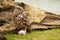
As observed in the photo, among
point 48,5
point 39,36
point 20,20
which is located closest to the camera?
point 39,36

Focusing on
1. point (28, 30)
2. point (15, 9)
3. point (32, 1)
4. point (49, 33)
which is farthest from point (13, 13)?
point (32, 1)

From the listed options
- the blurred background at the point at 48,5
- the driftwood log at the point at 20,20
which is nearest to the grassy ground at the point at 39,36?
the driftwood log at the point at 20,20

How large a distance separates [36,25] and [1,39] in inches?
55.2

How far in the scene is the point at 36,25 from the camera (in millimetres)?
5137

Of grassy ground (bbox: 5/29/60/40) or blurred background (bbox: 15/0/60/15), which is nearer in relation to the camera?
grassy ground (bbox: 5/29/60/40)

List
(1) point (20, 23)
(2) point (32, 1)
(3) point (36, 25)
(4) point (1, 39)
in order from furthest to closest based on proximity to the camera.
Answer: (2) point (32, 1)
(3) point (36, 25)
(1) point (20, 23)
(4) point (1, 39)

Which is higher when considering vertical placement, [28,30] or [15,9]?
[15,9]

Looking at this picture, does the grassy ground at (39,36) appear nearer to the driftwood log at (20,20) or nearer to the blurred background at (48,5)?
the driftwood log at (20,20)

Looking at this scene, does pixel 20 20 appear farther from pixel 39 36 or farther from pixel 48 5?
pixel 48 5

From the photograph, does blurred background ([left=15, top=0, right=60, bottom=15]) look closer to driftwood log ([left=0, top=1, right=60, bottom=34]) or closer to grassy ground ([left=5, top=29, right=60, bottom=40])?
driftwood log ([left=0, top=1, right=60, bottom=34])

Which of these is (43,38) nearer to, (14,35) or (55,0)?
(14,35)

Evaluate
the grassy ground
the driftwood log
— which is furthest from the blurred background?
the grassy ground

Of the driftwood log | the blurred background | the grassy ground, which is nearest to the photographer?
the grassy ground

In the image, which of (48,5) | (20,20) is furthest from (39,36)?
(48,5)
